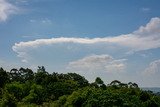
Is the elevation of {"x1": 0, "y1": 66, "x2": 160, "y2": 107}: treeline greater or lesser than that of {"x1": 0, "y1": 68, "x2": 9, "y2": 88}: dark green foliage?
lesser

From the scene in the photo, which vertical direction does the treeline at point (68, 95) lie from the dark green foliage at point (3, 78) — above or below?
below

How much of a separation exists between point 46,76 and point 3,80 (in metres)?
10.0

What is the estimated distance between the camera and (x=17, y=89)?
73.8m

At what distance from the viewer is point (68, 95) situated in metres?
68.9

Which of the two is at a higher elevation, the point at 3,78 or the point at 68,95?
the point at 3,78

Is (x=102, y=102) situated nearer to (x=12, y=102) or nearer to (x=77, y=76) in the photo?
(x=12, y=102)

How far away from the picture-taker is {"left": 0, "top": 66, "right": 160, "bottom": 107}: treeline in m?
56.4

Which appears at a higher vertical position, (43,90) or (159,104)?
(43,90)

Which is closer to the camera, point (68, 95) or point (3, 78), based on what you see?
point (68, 95)

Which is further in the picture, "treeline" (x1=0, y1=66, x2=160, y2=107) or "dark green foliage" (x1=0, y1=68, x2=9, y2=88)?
"dark green foliage" (x1=0, y1=68, x2=9, y2=88)

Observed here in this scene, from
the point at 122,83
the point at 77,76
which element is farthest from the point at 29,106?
the point at 77,76

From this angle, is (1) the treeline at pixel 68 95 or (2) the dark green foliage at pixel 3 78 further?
(2) the dark green foliage at pixel 3 78

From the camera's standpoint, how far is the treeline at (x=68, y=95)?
56.4 metres

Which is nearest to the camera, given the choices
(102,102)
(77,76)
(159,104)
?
(102,102)
